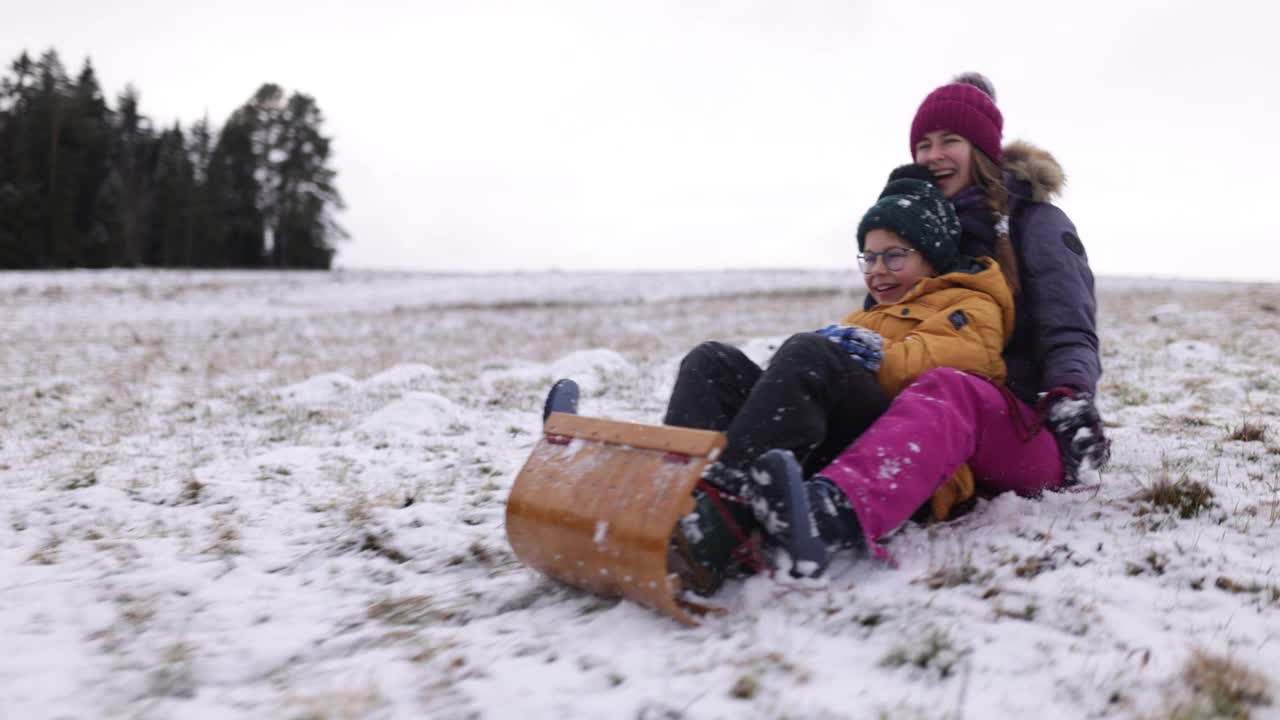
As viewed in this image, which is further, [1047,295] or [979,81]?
[979,81]

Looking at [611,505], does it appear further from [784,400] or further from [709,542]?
[784,400]

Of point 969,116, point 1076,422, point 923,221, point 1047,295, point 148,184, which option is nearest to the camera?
point 1076,422

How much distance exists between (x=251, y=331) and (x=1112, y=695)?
1583 cm

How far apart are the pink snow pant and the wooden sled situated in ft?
1.73

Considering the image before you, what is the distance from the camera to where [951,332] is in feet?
9.18

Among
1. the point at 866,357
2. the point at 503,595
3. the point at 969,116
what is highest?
the point at 969,116

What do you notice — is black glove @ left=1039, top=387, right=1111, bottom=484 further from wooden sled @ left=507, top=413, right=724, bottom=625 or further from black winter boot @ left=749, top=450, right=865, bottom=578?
wooden sled @ left=507, top=413, right=724, bottom=625

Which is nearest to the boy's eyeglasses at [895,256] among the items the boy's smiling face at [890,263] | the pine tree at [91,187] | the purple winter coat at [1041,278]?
the boy's smiling face at [890,263]

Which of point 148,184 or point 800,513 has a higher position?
point 148,184

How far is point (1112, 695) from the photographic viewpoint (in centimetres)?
166

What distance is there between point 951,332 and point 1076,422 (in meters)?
0.51

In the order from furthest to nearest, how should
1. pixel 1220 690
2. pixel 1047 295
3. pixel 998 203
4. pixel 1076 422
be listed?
pixel 998 203 → pixel 1047 295 → pixel 1076 422 → pixel 1220 690

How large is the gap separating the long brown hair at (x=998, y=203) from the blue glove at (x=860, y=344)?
0.73 metres

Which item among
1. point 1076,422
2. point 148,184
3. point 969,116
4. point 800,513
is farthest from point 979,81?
point 148,184
